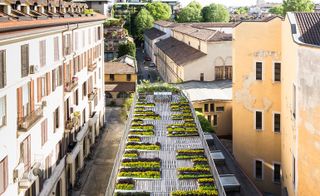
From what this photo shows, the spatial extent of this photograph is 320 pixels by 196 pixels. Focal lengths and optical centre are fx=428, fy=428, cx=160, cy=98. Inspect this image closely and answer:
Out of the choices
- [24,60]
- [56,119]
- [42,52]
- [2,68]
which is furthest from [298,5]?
[2,68]

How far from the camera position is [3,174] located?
17500 mm

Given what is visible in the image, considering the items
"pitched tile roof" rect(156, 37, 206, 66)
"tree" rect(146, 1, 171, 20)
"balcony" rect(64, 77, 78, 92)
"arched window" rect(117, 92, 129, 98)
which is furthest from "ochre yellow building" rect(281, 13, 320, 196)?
"tree" rect(146, 1, 171, 20)

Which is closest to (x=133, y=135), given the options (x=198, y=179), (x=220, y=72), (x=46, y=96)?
(x=46, y=96)

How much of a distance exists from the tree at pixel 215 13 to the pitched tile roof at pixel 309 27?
102421 millimetres

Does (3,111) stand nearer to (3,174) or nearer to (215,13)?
(3,174)

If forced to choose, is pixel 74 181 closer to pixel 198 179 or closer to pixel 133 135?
pixel 133 135

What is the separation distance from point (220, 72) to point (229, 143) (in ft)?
44.0

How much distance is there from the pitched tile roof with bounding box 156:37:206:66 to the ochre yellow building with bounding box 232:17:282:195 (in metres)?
21.3

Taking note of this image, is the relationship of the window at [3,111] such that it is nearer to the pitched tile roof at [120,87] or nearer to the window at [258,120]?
the window at [258,120]

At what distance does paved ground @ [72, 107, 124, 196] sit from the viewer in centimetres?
3120

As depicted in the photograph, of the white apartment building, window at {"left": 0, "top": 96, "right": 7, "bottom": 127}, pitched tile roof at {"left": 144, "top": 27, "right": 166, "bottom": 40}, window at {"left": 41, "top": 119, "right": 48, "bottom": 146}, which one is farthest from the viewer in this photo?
pitched tile roof at {"left": 144, "top": 27, "right": 166, "bottom": 40}

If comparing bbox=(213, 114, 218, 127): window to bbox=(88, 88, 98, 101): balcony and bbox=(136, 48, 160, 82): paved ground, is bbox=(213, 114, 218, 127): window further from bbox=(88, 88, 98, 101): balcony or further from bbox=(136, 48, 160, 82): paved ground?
bbox=(136, 48, 160, 82): paved ground

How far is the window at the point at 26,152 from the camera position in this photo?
2008 cm

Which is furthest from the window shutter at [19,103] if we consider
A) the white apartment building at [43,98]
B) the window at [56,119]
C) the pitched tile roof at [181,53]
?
the pitched tile roof at [181,53]
